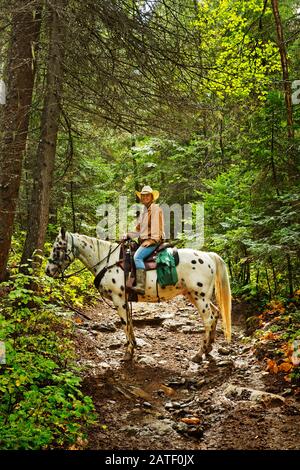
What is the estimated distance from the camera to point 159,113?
7.84m

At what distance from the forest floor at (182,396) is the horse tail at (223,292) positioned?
2.27 feet

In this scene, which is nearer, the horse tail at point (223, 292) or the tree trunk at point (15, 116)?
the tree trunk at point (15, 116)

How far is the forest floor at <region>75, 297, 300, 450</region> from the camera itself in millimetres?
4520

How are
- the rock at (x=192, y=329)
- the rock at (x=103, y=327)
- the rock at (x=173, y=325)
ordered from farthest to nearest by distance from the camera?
the rock at (x=173, y=325), the rock at (x=192, y=329), the rock at (x=103, y=327)


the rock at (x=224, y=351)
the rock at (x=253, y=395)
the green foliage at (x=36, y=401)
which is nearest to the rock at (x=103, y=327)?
the rock at (x=224, y=351)

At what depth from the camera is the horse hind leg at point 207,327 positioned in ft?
24.8

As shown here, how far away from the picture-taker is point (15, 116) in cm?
736

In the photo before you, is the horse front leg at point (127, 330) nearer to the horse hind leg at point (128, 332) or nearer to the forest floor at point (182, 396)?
the horse hind leg at point (128, 332)

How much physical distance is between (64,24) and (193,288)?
543 centimetres

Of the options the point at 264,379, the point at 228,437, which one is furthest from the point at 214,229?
the point at 228,437

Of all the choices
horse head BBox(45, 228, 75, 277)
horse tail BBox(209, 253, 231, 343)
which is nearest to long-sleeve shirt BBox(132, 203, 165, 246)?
Answer: horse tail BBox(209, 253, 231, 343)

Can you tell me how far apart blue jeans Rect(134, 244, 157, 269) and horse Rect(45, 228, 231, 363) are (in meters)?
0.25

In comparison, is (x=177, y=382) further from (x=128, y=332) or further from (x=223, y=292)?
(x=223, y=292)

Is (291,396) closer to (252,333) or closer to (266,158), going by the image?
(252,333)
